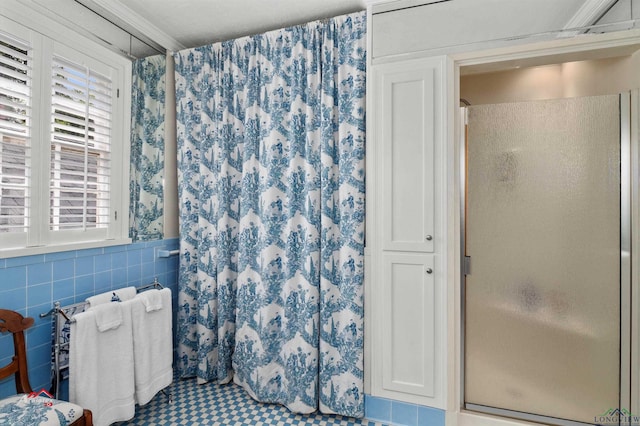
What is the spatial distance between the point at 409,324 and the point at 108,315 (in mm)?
1623

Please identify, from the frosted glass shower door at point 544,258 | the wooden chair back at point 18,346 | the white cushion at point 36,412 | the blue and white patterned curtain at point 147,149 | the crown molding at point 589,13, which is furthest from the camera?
the blue and white patterned curtain at point 147,149

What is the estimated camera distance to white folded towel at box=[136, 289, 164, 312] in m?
1.94

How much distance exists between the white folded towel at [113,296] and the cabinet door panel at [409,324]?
61.5 inches

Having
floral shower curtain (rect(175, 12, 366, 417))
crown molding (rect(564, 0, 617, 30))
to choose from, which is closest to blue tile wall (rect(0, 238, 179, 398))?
floral shower curtain (rect(175, 12, 366, 417))

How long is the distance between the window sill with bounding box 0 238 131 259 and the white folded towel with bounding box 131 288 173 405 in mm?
399

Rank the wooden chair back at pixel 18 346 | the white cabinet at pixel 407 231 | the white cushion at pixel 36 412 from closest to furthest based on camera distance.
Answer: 1. the white cushion at pixel 36 412
2. the wooden chair back at pixel 18 346
3. the white cabinet at pixel 407 231

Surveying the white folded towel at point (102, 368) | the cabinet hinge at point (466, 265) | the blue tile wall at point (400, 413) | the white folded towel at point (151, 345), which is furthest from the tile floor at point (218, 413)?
the cabinet hinge at point (466, 265)

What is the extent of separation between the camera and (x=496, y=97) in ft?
6.85

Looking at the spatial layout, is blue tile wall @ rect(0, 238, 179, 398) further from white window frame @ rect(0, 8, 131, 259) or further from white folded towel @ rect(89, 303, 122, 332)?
white folded towel @ rect(89, 303, 122, 332)

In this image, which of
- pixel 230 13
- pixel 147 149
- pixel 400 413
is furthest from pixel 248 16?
pixel 400 413

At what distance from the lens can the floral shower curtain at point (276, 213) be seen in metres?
2.00

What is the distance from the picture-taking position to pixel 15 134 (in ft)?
5.28

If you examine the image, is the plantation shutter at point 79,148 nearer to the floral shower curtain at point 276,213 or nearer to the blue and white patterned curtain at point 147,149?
the blue and white patterned curtain at point 147,149

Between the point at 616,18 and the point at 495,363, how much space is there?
1.88m
